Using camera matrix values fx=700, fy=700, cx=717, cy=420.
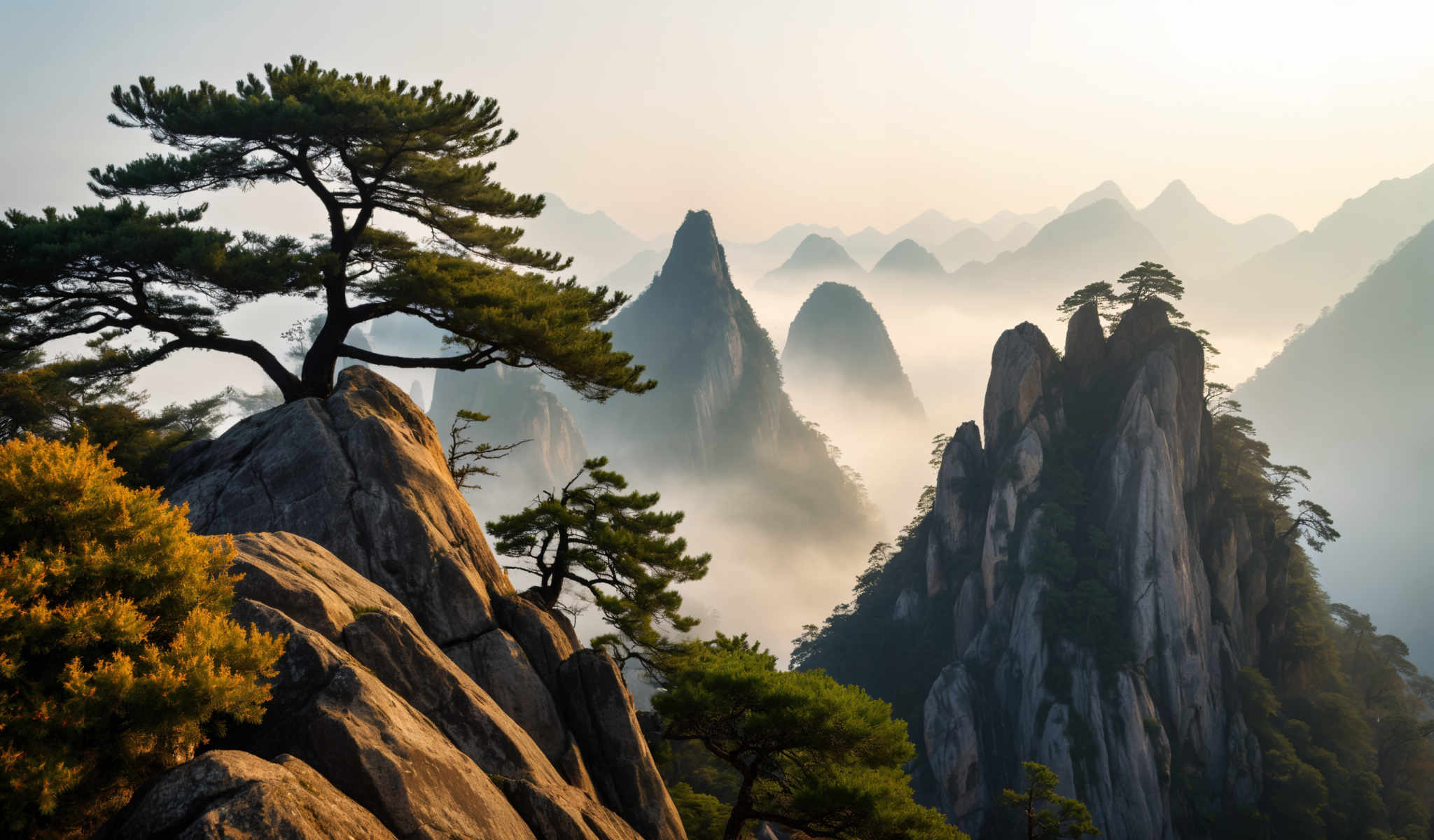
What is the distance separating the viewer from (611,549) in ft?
43.3

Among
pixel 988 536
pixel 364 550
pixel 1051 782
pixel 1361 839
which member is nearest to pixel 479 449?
pixel 364 550

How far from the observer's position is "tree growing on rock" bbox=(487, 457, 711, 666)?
1315 centimetres

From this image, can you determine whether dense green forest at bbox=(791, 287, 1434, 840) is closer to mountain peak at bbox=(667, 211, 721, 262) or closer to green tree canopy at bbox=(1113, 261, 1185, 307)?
green tree canopy at bbox=(1113, 261, 1185, 307)

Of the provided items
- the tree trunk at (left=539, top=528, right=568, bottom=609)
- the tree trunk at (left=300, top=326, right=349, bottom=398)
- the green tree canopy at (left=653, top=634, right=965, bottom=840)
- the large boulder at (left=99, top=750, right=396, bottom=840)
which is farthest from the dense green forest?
the large boulder at (left=99, top=750, right=396, bottom=840)

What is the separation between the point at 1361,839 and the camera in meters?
35.9

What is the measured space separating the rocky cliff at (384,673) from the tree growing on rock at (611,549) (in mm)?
1144

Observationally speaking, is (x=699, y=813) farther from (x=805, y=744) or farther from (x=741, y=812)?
(x=805, y=744)

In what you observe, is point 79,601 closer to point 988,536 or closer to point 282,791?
point 282,791

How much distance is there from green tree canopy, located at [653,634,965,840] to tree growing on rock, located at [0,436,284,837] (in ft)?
24.4

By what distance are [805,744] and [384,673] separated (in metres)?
6.68

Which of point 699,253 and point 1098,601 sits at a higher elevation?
point 699,253

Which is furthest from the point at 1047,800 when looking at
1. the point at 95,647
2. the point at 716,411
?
the point at 716,411

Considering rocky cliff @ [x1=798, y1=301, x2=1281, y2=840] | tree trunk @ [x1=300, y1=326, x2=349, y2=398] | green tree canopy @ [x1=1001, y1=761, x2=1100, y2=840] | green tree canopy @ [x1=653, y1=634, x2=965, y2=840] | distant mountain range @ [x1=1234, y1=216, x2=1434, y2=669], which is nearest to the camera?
green tree canopy @ [x1=653, y1=634, x2=965, y2=840]

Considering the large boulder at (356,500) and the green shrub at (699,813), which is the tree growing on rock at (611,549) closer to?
the large boulder at (356,500)
